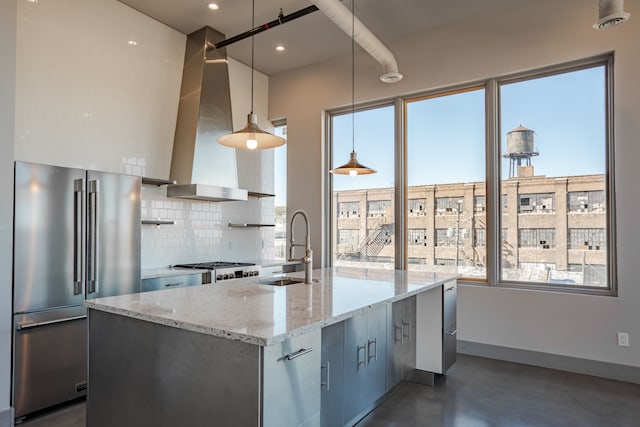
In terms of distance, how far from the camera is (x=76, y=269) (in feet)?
10.4

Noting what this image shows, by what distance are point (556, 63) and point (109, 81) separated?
447cm

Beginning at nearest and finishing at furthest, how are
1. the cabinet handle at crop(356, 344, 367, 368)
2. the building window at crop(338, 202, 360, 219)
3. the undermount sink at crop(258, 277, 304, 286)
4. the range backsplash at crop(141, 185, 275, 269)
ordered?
the cabinet handle at crop(356, 344, 367, 368)
the undermount sink at crop(258, 277, 304, 286)
the range backsplash at crop(141, 185, 275, 269)
the building window at crop(338, 202, 360, 219)

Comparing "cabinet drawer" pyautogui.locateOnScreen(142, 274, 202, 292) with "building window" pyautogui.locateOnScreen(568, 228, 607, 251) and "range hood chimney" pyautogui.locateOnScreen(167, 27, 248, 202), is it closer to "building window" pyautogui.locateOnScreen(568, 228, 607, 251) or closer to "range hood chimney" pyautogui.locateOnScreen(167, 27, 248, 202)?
"range hood chimney" pyautogui.locateOnScreen(167, 27, 248, 202)

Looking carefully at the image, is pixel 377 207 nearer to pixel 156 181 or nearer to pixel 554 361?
pixel 554 361

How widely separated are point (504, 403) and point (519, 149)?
2.58 metres

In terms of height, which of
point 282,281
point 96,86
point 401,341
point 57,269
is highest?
point 96,86

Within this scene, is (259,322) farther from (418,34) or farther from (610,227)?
(418,34)

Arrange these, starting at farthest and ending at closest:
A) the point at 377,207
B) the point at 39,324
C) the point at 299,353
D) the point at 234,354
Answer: the point at 377,207
the point at 39,324
the point at 299,353
the point at 234,354

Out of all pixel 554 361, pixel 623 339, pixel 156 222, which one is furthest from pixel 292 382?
pixel 623 339

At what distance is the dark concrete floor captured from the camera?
2816 mm

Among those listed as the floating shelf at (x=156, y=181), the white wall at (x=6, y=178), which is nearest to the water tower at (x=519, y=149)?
the floating shelf at (x=156, y=181)

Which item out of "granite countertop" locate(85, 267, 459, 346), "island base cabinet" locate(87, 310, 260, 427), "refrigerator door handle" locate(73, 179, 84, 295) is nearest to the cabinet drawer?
"refrigerator door handle" locate(73, 179, 84, 295)

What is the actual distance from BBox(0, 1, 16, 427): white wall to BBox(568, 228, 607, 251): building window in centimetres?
483

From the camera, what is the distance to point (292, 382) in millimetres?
1685
